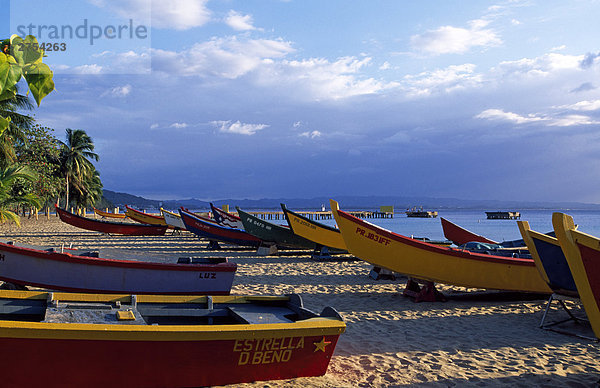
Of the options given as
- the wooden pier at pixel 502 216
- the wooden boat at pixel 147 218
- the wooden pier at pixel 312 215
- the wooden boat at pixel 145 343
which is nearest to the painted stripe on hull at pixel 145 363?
the wooden boat at pixel 145 343

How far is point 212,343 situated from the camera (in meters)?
4.07

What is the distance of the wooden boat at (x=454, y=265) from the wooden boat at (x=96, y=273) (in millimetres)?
3371

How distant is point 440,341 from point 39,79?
19.0 ft

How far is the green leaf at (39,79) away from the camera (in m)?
3.61

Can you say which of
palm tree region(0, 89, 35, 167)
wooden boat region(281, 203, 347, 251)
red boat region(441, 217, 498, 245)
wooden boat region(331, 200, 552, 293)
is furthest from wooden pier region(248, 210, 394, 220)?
wooden boat region(331, 200, 552, 293)

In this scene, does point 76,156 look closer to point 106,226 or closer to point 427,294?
point 106,226

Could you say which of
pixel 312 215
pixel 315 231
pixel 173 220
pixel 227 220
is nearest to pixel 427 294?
pixel 315 231

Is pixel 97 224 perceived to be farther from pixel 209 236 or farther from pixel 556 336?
pixel 556 336

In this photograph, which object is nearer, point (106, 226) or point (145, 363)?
point (145, 363)

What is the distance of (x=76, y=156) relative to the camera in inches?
1779

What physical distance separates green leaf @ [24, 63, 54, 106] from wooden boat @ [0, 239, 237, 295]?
12.7ft

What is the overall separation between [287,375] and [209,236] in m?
14.3

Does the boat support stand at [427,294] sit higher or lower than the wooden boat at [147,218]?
lower

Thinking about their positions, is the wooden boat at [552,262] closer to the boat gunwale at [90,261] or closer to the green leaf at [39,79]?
the boat gunwale at [90,261]
